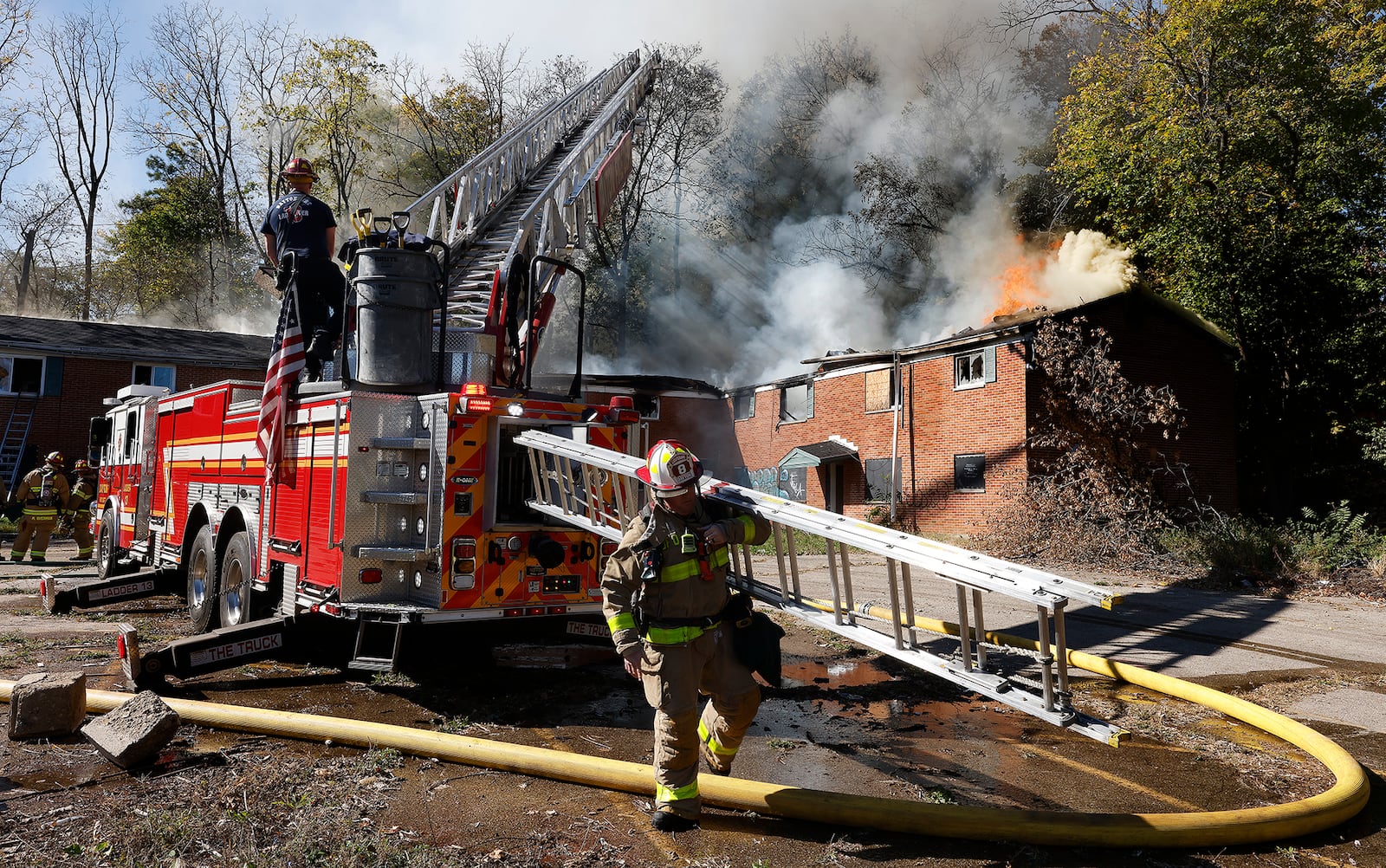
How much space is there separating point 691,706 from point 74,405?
24937 mm

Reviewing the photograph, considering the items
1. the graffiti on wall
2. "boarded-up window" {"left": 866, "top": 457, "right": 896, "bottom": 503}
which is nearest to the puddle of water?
"boarded-up window" {"left": 866, "top": 457, "right": 896, "bottom": 503}

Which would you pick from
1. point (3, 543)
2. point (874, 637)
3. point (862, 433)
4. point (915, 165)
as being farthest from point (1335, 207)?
point (3, 543)

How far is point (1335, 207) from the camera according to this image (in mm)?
17234

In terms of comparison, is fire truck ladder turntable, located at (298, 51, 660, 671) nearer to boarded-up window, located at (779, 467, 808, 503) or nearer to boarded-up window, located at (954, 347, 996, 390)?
boarded-up window, located at (954, 347, 996, 390)

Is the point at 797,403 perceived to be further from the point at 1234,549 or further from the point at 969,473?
the point at 1234,549

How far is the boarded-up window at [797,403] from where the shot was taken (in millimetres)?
22672

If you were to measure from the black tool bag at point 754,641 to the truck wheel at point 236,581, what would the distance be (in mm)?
4273

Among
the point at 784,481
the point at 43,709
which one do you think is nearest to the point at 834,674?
the point at 43,709

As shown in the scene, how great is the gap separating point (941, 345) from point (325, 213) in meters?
13.6

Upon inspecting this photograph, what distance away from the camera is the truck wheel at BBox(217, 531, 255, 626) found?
652 centimetres

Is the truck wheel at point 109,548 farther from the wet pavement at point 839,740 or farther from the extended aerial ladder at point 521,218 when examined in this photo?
the extended aerial ladder at point 521,218

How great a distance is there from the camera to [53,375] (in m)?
22.5

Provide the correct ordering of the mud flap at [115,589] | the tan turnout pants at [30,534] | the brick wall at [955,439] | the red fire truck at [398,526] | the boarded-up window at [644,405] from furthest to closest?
the brick wall at [955,439]
the tan turnout pants at [30,534]
the mud flap at [115,589]
the boarded-up window at [644,405]
the red fire truck at [398,526]

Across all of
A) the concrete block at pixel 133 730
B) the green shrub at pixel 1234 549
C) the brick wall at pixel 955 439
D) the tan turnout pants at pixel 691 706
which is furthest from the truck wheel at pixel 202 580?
the brick wall at pixel 955 439
